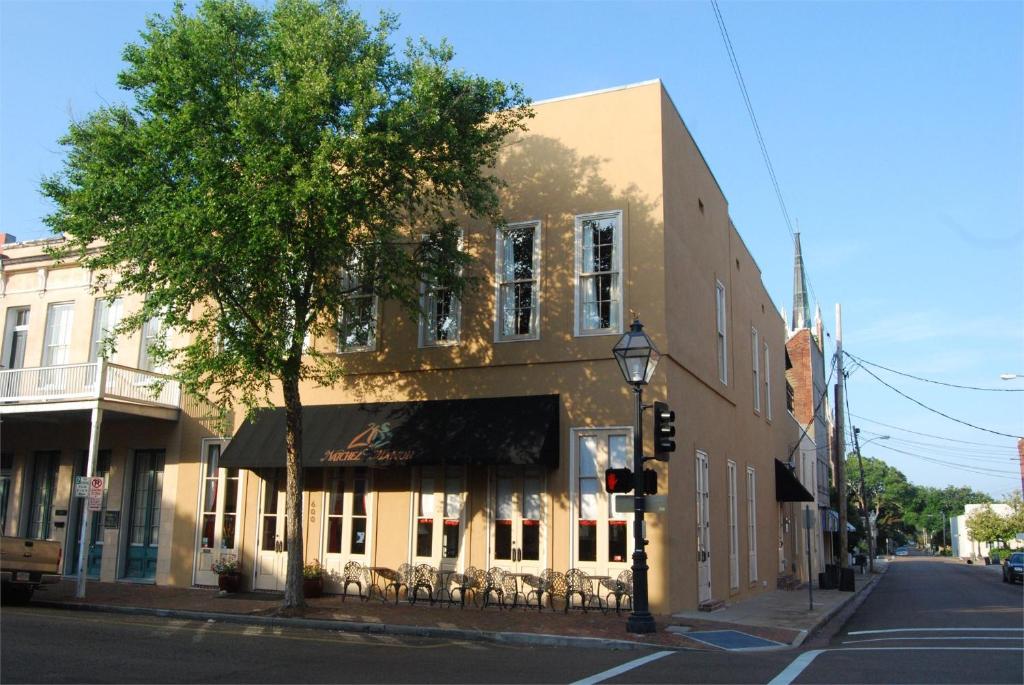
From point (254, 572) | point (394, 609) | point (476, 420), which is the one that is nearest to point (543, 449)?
point (476, 420)

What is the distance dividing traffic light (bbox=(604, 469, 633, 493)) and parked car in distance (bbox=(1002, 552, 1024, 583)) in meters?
30.3

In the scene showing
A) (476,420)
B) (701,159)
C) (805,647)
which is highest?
(701,159)

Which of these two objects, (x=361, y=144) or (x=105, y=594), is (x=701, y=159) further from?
(x=105, y=594)

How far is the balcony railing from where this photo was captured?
20156 millimetres

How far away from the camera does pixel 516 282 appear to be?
59.9 ft

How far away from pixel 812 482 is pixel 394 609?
27661mm

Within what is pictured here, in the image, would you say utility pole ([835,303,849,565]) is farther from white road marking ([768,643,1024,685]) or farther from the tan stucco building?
white road marking ([768,643,1024,685])

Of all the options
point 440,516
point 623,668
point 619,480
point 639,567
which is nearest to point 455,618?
point 440,516

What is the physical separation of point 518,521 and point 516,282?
4892 millimetres

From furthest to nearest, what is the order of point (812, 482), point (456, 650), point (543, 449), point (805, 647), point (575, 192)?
point (812, 482), point (575, 192), point (543, 449), point (805, 647), point (456, 650)

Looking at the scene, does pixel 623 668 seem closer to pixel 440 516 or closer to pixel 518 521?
pixel 518 521

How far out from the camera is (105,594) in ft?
61.5

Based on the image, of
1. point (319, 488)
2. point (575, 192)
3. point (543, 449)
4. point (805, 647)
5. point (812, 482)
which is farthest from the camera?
point (812, 482)

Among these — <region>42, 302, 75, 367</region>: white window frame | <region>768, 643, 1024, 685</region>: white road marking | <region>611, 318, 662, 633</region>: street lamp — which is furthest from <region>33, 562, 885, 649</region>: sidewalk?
<region>42, 302, 75, 367</region>: white window frame
